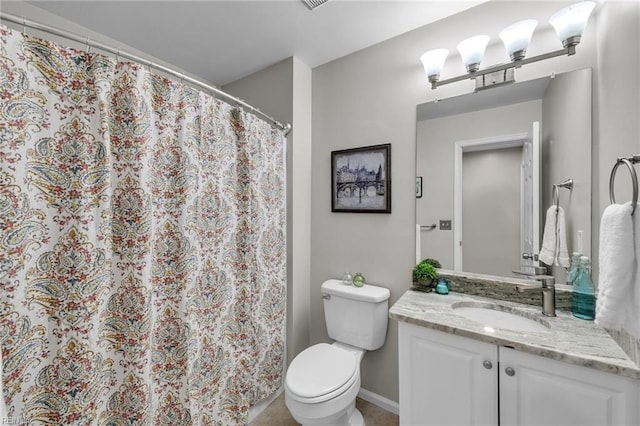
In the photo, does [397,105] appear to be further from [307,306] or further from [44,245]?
[44,245]

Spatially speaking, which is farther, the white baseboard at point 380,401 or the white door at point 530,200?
the white baseboard at point 380,401

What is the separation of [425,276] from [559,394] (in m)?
0.72

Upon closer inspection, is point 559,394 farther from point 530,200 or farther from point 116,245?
point 116,245

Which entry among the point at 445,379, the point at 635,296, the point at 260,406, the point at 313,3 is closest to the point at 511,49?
the point at 313,3

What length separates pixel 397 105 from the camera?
1758 mm

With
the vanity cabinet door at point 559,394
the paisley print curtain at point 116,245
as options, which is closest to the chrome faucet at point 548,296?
the vanity cabinet door at point 559,394

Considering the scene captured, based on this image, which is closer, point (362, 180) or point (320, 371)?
point (320, 371)

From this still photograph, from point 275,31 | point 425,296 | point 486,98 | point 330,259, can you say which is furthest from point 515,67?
point 330,259

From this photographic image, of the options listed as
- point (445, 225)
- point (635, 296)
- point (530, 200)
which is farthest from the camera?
point (445, 225)

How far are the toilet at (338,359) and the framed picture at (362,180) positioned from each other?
0.56 metres

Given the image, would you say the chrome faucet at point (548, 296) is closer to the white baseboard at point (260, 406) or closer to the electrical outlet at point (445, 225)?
the electrical outlet at point (445, 225)

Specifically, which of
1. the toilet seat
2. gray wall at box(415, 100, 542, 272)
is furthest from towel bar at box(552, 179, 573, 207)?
the toilet seat

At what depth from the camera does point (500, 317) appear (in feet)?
4.37

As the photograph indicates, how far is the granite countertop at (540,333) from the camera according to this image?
89cm
